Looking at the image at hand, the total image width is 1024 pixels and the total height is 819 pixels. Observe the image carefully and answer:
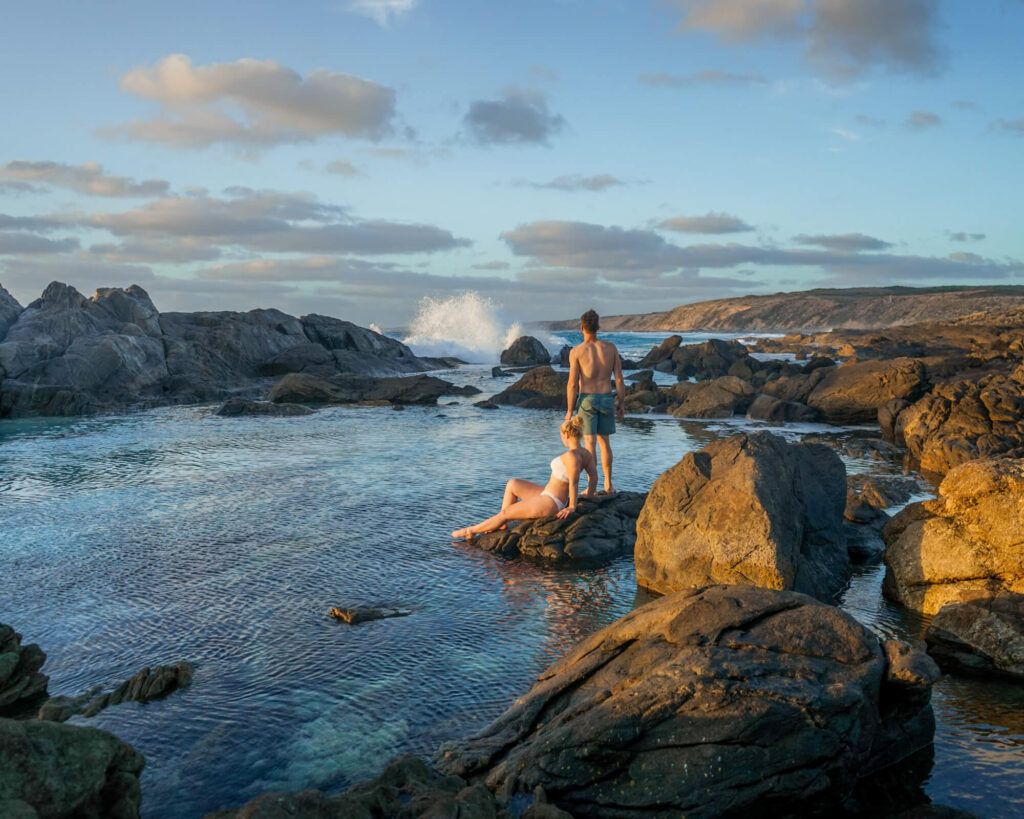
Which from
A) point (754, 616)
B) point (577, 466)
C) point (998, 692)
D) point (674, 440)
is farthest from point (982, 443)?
point (754, 616)

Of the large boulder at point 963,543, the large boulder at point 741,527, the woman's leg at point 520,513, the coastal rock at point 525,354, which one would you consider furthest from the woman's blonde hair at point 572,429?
the coastal rock at point 525,354

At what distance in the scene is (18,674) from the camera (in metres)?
5.77

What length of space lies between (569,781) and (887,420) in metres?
17.4

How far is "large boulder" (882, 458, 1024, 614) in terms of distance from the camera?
6.66 m

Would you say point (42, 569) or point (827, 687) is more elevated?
point (827, 687)

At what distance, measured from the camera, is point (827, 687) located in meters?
4.29

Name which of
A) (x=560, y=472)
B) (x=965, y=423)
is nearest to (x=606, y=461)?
(x=560, y=472)

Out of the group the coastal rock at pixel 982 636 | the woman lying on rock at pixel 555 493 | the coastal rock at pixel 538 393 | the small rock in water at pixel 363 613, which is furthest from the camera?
Answer: the coastal rock at pixel 538 393

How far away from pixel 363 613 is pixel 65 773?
12.7 ft

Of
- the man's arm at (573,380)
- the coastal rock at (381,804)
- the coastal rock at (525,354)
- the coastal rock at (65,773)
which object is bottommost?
the coastal rock at (381,804)

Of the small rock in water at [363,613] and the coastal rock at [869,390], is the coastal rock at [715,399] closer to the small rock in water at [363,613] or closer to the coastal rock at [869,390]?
the coastal rock at [869,390]

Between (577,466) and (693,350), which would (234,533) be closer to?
(577,466)

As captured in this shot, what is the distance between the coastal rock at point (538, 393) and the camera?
92.7 feet

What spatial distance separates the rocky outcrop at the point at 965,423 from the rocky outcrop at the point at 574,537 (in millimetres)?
7885
